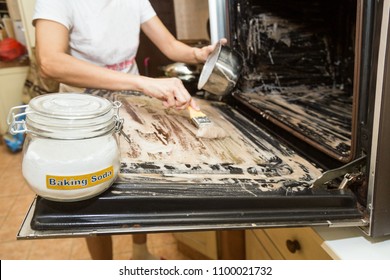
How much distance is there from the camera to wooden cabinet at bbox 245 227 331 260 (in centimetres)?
74

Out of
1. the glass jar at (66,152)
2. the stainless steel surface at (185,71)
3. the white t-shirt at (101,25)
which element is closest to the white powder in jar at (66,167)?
the glass jar at (66,152)

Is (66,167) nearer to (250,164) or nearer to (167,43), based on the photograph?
(250,164)

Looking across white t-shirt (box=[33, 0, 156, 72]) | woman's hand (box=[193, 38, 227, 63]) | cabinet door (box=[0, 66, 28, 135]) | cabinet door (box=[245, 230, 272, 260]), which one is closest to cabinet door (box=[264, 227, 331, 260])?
cabinet door (box=[245, 230, 272, 260])

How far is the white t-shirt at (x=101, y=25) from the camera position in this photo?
0.89 meters

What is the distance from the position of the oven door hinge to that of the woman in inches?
13.8

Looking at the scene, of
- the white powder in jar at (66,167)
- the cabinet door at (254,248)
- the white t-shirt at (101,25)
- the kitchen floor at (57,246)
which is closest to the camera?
the white powder in jar at (66,167)

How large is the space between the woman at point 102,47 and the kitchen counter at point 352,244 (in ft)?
Answer: 1.31

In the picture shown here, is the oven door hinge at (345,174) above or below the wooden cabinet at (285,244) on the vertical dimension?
above

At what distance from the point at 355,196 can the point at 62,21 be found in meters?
0.77

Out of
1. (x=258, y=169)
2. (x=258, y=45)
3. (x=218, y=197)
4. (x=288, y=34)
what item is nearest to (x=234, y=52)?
(x=258, y=45)

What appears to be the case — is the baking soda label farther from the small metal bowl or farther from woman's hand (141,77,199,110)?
the small metal bowl

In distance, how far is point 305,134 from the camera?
0.72 m

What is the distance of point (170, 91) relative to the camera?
0.78 m

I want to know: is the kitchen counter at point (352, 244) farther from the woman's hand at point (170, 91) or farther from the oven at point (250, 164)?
the woman's hand at point (170, 91)
